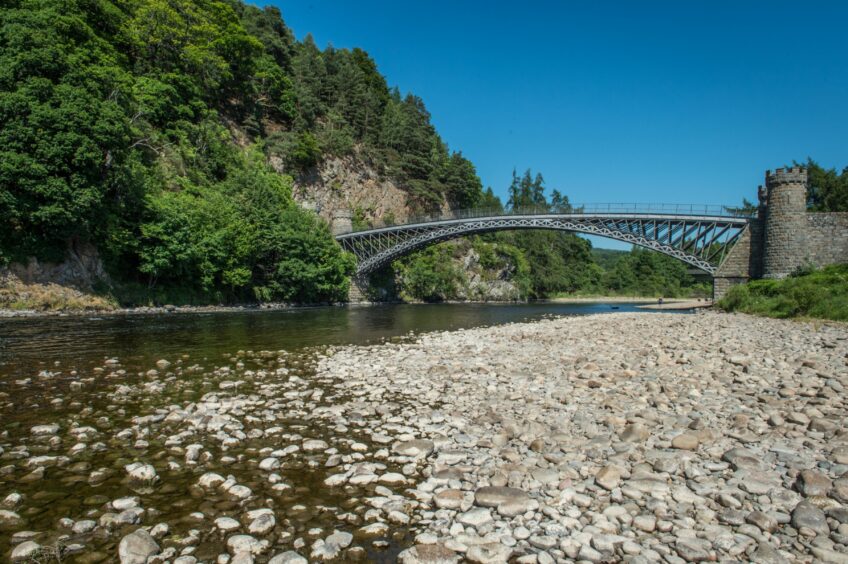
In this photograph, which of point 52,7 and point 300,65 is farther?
point 300,65

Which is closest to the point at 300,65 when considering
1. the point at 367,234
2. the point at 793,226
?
the point at 367,234

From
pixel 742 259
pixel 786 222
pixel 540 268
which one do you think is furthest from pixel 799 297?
pixel 540 268

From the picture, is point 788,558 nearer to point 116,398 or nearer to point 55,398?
point 116,398

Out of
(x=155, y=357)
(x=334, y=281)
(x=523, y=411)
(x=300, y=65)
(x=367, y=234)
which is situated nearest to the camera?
(x=523, y=411)

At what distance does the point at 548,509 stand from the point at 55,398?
339 inches

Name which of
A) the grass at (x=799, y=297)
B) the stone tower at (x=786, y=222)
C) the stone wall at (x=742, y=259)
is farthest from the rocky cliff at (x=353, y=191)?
the grass at (x=799, y=297)

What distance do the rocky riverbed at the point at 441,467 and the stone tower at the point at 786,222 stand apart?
29410mm

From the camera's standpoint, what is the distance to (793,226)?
31234mm

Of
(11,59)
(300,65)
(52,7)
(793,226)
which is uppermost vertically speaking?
(300,65)

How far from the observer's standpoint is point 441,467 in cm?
496

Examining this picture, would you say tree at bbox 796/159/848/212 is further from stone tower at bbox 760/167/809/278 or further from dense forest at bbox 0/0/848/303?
stone tower at bbox 760/167/809/278

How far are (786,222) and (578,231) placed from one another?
60.0 feet

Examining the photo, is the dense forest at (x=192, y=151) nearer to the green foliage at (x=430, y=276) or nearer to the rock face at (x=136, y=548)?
the green foliage at (x=430, y=276)

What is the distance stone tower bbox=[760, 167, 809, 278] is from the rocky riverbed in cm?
2941
